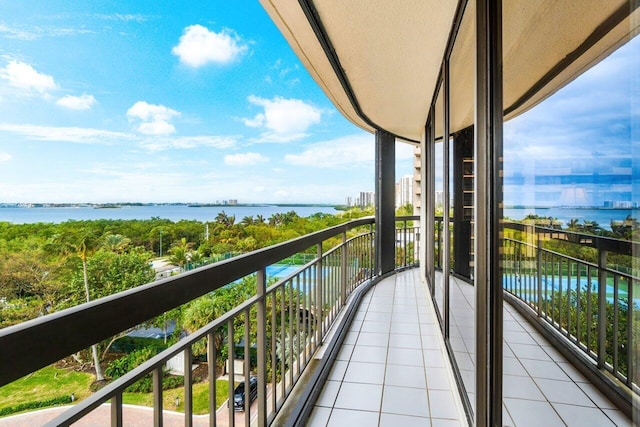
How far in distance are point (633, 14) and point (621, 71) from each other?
0.07m

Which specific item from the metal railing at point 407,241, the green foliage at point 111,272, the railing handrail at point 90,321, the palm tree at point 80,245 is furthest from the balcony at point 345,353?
the palm tree at point 80,245

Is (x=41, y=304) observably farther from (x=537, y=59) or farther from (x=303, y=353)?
(x=537, y=59)

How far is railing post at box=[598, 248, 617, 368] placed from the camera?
1.78ft

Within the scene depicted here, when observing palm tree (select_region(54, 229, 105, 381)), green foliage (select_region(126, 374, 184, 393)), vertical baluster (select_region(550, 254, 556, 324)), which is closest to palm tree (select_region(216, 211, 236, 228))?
palm tree (select_region(54, 229, 105, 381))

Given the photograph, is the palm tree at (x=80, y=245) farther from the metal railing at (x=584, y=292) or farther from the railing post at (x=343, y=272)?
the metal railing at (x=584, y=292)

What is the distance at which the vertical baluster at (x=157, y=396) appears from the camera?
738mm

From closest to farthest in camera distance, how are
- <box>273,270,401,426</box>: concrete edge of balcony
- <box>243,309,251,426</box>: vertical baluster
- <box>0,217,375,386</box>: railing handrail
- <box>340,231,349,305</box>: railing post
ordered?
<box>0,217,375,386</box>: railing handrail → <box>243,309,251,426</box>: vertical baluster → <box>273,270,401,426</box>: concrete edge of balcony → <box>340,231,349,305</box>: railing post

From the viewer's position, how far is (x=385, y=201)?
16.1 ft

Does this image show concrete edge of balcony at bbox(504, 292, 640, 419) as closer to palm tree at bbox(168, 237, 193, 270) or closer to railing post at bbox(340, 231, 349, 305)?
railing post at bbox(340, 231, 349, 305)

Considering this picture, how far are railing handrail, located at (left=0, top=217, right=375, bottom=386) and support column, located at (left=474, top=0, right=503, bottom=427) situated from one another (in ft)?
2.90

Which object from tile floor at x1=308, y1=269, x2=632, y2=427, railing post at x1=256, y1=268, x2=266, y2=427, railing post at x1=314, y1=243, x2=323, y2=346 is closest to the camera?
tile floor at x1=308, y1=269, x2=632, y2=427

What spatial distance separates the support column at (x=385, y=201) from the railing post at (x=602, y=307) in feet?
13.8

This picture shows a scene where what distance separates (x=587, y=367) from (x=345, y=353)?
1973mm

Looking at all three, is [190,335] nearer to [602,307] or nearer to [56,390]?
[56,390]
